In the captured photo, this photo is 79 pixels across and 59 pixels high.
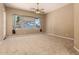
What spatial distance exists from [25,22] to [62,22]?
3365 mm

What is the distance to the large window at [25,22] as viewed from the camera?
754 centimetres

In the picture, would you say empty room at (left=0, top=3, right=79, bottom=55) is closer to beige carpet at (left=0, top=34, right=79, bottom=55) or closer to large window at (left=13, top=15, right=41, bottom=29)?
large window at (left=13, top=15, right=41, bottom=29)

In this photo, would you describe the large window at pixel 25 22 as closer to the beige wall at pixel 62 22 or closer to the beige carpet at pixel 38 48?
the beige wall at pixel 62 22

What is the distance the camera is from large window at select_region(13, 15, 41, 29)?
754 centimetres

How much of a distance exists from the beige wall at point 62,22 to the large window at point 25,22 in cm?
130

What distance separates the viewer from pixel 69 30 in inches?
212

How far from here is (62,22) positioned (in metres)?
6.11

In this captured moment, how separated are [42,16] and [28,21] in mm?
1576

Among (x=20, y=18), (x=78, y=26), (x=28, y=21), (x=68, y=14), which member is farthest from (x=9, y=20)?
(x=78, y=26)

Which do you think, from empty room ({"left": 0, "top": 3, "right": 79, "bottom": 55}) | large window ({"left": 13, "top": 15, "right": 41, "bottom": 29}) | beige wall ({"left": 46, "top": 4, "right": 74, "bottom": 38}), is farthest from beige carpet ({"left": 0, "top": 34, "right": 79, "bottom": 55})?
large window ({"left": 13, "top": 15, "right": 41, "bottom": 29})

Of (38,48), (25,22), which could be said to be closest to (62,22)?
(25,22)

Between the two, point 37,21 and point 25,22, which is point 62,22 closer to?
point 37,21

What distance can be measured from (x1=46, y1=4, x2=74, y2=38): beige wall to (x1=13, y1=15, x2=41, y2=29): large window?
1.30 meters

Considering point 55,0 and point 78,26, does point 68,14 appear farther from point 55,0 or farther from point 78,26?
point 55,0
